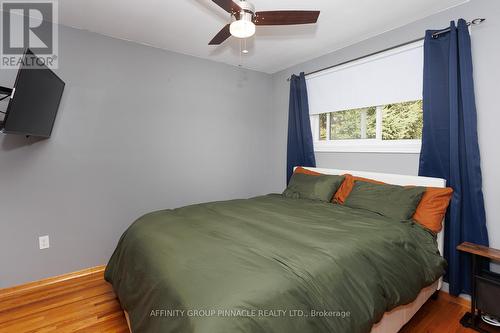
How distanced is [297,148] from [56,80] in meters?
2.69

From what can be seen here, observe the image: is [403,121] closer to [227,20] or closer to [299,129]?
[299,129]

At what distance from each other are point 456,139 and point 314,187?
1284 mm

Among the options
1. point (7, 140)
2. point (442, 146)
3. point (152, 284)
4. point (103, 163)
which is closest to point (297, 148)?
point (442, 146)

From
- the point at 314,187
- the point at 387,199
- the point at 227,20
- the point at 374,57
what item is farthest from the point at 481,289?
the point at 227,20

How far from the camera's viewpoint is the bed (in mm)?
1057

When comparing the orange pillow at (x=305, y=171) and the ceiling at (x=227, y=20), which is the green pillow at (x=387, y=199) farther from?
the ceiling at (x=227, y=20)

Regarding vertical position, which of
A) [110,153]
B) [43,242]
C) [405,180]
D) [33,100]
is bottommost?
[43,242]

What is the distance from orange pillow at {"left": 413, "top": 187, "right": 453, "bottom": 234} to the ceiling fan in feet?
5.39

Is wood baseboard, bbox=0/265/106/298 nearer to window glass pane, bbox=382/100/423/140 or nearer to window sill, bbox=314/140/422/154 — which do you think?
window sill, bbox=314/140/422/154

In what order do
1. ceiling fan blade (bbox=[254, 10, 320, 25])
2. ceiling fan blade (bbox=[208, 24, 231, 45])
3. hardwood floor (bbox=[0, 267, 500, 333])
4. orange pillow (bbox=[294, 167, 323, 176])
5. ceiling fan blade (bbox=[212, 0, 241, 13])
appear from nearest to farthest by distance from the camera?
1. ceiling fan blade (bbox=[212, 0, 241, 13])
2. ceiling fan blade (bbox=[254, 10, 320, 25])
3. hardwood floor (bbox=[0, 267, 500, 333])
4. ceiling fan blade (bbox=[208, 24, 231, 45])
5. orange pillow (bbox=[294, 167, 323, 176])

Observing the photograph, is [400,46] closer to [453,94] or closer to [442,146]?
[453,94]

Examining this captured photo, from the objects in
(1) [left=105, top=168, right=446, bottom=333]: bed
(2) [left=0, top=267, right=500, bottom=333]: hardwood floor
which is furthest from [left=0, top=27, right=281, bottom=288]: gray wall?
(1) [left=105, top=168, right=446, bottom=333]: bed

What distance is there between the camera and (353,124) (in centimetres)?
313
